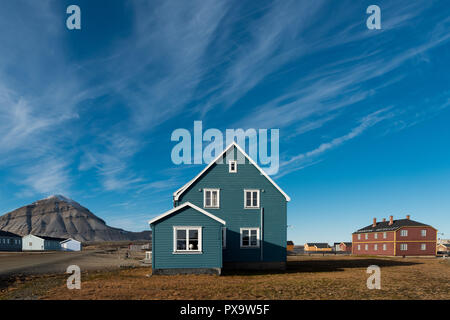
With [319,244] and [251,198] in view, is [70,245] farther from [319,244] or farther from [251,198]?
[251,198]

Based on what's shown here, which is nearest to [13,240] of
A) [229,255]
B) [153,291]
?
[229,255]

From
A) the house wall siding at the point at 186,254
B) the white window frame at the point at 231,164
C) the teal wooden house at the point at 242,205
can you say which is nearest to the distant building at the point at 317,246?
the teal wooden house at the point at 242,205

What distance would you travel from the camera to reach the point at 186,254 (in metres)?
22.5

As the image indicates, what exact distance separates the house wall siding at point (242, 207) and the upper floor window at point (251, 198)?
1.12 ft

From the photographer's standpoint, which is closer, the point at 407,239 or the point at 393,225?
the point at 407,239

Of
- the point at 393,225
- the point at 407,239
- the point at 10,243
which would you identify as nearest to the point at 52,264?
the point at 407,239

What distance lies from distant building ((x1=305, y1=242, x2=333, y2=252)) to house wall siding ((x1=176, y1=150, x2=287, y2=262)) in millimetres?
101797

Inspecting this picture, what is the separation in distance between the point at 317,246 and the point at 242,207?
106 meters

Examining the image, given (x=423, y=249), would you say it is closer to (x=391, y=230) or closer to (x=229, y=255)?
(x=391, y=230)

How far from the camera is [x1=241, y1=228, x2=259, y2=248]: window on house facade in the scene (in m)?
27.3

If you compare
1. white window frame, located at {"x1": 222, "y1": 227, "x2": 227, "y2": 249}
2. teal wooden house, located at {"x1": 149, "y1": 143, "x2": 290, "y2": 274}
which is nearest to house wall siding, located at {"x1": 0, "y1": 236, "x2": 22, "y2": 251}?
teal wooden house, located at {"x1": 149, "y1": 143, "x2": 290, "y2": 274}

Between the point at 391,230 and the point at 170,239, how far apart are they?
6028 cm

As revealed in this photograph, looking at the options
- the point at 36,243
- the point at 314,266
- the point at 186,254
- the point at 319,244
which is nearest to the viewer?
the point at 186,254
